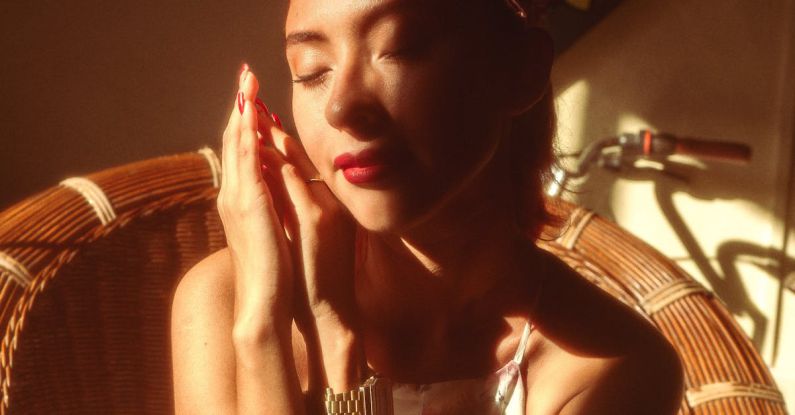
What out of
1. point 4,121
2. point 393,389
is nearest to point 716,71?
point 393,389

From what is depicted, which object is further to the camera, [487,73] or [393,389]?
[393,389]

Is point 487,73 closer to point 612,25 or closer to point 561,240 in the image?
point 561,240

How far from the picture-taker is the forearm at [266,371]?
0.68 m

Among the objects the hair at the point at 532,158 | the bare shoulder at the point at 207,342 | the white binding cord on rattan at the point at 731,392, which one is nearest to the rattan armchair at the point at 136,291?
the white binding cord on rattan at the point at 731,392

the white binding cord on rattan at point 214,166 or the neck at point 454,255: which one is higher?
the white binding cord on rattan at point 214,166

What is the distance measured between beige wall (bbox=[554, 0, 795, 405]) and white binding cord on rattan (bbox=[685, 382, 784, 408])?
604 mm

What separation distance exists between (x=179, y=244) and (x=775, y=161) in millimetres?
1191

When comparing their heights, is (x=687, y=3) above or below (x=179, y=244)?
above

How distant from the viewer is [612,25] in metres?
1.46

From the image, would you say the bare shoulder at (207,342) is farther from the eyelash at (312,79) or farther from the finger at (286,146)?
the eyelash at (312,79)

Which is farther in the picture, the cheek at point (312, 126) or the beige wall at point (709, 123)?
the beige wall at point (709, 123)

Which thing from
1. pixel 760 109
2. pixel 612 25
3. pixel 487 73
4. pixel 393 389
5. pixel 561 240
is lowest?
pixel 393 389

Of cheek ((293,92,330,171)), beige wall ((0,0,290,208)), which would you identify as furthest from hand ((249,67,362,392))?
beige wall ((0,0,290,208))

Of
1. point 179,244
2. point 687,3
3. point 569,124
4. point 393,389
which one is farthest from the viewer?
point 569,124
